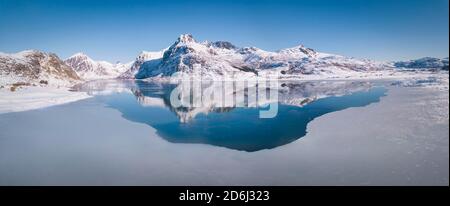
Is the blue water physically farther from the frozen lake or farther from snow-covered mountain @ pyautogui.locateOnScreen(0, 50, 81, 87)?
snow-covered mountain @ pyautogui.locateOnScreen(0, 50, 81, 87)

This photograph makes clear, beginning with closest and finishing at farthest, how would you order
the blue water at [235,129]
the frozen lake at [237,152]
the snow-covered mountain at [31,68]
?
the frozen lake at [237,152] < the blue water at [235,129] < the snow-covered mountain at [31,68]

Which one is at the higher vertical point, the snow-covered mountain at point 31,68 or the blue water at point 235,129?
the snow-covered mountain at point 31,68

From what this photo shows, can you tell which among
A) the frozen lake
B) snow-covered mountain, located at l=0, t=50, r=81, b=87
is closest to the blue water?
the frozen lake

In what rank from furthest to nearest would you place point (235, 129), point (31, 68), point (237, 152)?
point (31, 68) → point (235, 129) → point (237, 152)

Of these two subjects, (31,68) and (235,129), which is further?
(31,68)

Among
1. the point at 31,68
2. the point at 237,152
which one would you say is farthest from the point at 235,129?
the point at 31,68

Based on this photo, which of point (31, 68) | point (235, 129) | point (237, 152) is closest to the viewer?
point (237, 152)

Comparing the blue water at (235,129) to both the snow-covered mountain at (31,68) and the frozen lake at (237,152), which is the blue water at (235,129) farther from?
the snow-covered mountain at (31,68)

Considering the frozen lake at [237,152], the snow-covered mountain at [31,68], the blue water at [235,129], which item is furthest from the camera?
the snow-covered mountain at [31,68]

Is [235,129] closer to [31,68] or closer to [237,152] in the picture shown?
[237,152]

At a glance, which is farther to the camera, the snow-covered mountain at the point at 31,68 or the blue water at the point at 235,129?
the snow-covered mountain at the point at 31,68

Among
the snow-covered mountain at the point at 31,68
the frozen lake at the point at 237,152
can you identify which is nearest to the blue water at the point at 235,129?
the frozen lake at the point at 237,152

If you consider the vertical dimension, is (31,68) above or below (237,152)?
above
